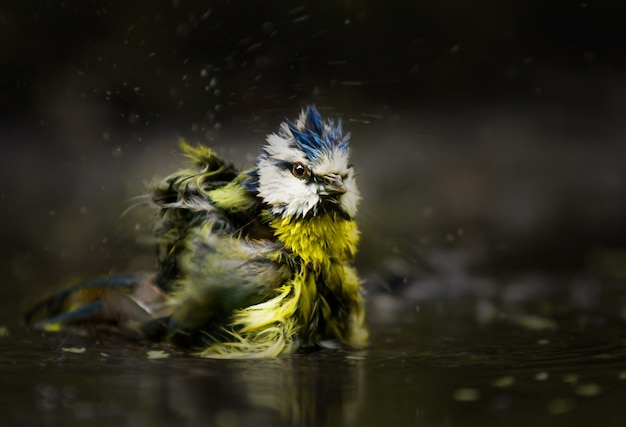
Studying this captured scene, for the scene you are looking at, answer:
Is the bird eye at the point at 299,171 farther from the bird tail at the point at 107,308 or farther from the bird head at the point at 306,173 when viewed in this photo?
the bird tail at the point at 107,308

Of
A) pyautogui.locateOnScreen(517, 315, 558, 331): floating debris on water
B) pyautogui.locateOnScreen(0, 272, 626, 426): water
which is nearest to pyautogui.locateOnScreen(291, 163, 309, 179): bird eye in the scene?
pyautogui.locateOnScreen(0, 272, 626, 426): water

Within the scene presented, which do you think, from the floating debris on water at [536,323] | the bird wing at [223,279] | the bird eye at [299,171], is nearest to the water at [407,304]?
the floating debris on water at [536,323]

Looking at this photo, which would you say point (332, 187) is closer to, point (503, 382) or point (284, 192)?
point (284, 192)

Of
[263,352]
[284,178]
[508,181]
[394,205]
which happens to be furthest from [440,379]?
[508,181]

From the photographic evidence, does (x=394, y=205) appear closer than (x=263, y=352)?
No

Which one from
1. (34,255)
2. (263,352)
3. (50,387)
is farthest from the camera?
(34,255)

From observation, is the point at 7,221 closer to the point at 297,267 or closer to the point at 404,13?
the point at 404,13

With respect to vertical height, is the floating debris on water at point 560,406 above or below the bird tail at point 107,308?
below

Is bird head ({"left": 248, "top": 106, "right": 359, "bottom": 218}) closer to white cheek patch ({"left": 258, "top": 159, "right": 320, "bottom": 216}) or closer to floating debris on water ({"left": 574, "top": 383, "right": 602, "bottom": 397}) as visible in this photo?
white cheek patch ({"left": 258, "top": 159, "right": 320, "bottom": 216})
